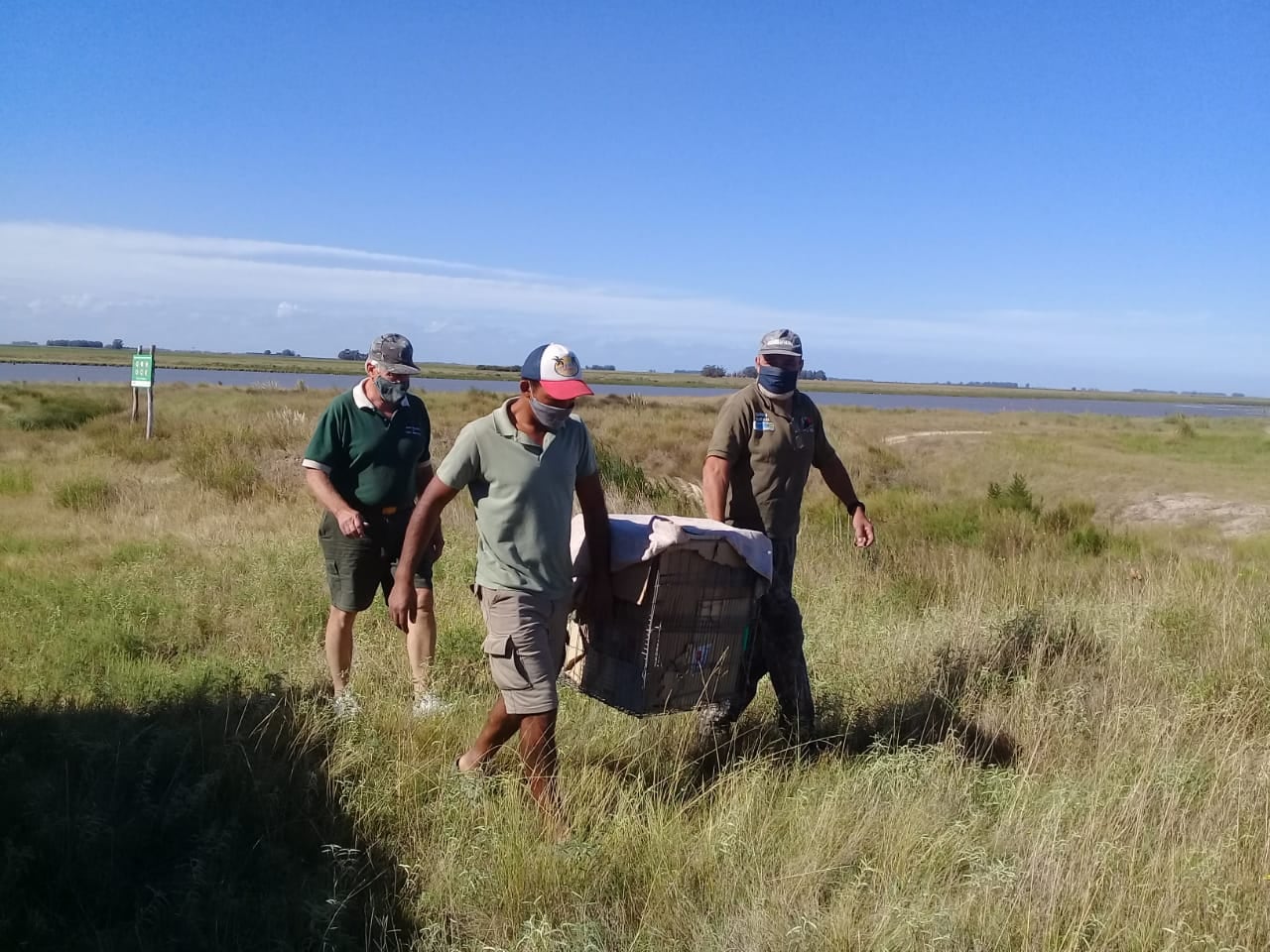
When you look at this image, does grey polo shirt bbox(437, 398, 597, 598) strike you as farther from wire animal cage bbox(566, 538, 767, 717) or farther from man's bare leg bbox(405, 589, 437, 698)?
man's bare leg bbox(405, 589, 437, 698)

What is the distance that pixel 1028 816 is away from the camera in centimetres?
440

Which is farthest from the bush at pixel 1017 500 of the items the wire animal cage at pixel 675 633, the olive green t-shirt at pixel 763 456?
the wire animal cage at pixel 675 633

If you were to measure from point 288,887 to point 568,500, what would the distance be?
1.74 metres

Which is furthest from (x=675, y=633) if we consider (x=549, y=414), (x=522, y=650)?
(x=549, y=414)

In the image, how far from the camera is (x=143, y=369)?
20734mm

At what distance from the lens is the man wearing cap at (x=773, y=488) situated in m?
5.13

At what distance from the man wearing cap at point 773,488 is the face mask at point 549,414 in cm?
114

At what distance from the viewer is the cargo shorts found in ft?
18.6

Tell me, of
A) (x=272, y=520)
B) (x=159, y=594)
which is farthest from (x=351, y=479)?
(x=272, y=520)

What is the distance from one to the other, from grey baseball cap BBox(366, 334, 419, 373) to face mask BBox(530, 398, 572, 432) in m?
1.68

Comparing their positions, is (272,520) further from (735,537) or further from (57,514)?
(735,537)

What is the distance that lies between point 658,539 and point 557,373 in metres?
0.75

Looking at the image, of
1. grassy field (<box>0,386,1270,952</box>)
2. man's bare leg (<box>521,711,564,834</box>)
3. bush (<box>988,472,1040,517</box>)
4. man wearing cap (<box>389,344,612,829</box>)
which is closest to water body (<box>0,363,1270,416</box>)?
bush (<box>988,472,1040,517</box>)

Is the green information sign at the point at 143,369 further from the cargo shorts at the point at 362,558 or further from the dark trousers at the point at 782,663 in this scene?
the dark trousers at the point at 782,663
